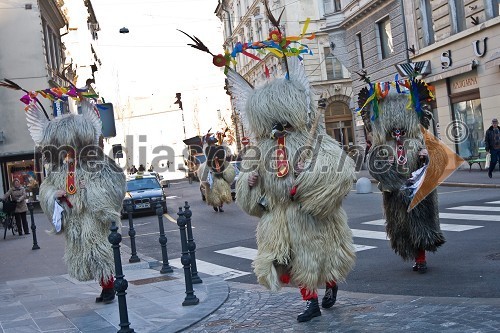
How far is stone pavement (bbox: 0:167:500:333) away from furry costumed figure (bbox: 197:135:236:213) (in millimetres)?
9572

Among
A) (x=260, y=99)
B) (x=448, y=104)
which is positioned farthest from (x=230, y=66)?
(x=448, y=104)

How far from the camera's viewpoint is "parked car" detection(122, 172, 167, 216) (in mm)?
22281

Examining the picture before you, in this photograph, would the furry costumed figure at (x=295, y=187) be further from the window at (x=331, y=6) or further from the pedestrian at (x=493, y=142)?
the window at (x=331, y=6)

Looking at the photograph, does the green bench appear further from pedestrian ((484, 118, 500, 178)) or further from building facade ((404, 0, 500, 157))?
pedestrian ((484, 118, 500, 178))

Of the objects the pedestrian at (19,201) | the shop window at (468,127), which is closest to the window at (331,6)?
the shop window at (468,127)

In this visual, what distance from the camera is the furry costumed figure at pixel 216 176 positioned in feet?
66.8

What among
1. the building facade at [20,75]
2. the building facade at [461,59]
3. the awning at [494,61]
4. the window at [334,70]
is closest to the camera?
the awning at [494,61]

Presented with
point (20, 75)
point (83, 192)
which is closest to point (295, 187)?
point (83, 192)

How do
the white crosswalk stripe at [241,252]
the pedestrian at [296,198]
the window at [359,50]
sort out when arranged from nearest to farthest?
1. the pedestrian at [296,198]
2. the white crosswalk stripe at [241,252]
3. the window at [359,50]

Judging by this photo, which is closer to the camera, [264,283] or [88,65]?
[264,283]

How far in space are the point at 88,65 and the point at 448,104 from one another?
44.6m

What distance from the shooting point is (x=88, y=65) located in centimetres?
6309

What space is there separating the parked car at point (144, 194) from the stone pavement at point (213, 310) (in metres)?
11.5

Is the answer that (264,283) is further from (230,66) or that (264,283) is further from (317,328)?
(230,66)
